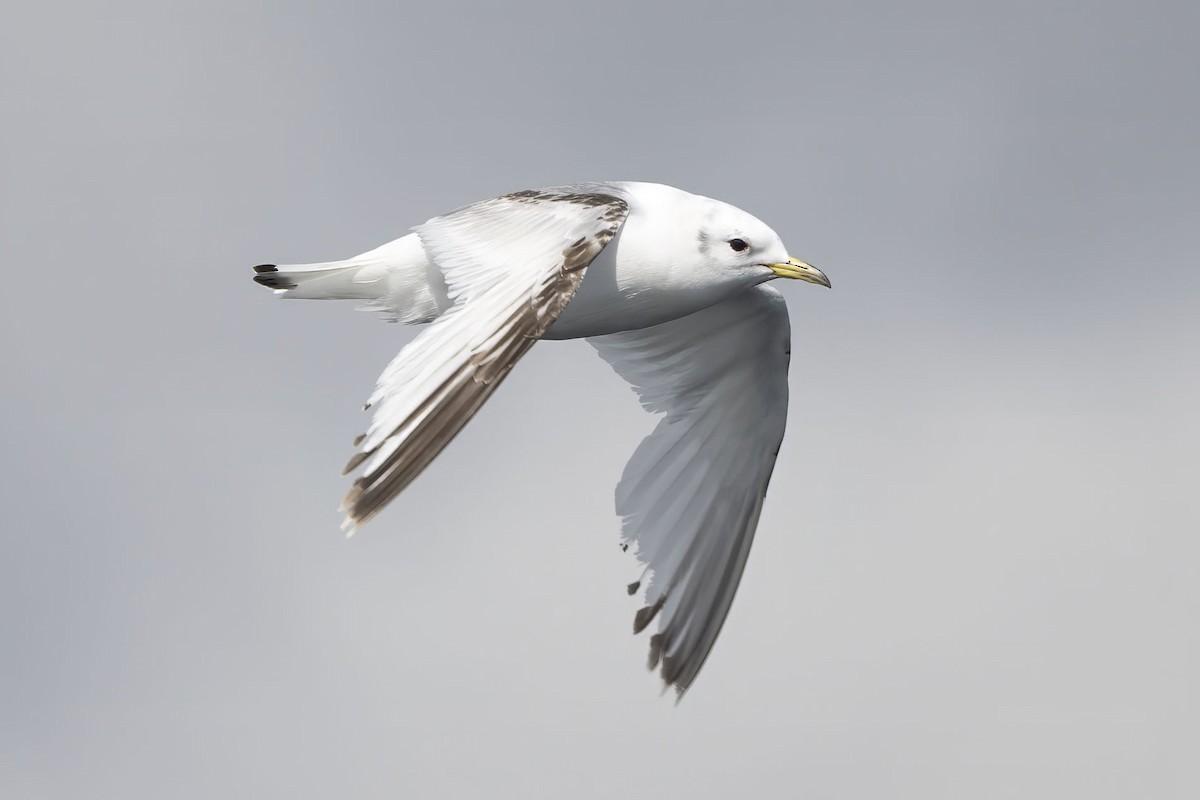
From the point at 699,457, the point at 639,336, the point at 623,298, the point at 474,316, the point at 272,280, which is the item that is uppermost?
the point at 639,336

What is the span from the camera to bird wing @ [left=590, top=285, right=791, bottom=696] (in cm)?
1506

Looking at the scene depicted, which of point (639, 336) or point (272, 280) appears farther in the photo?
point (639, 336)

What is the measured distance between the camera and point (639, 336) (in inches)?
631

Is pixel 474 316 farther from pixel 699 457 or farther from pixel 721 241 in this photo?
pixel 699 457

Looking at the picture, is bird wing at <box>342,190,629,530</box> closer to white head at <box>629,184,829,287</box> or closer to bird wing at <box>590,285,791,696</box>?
white head at <box>629,184,829,287</box>

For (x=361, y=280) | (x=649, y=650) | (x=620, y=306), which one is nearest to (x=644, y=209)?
(x=620, y=306)

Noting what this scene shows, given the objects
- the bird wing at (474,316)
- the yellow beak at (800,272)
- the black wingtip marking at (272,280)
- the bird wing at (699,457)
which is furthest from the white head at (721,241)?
the black wingtip marking at (272,280)

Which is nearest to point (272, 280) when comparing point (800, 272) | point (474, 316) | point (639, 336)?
point (474, 316)

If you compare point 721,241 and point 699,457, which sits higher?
point 721,241

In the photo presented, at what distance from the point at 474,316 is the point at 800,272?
3.64 m

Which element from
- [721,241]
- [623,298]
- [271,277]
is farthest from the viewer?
[271,277]

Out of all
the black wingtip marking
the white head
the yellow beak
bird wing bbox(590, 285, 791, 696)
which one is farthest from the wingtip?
the yellow beak

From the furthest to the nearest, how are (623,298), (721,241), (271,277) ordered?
(271,277) → (721,241) → (623,298)

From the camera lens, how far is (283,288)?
13.5 m
